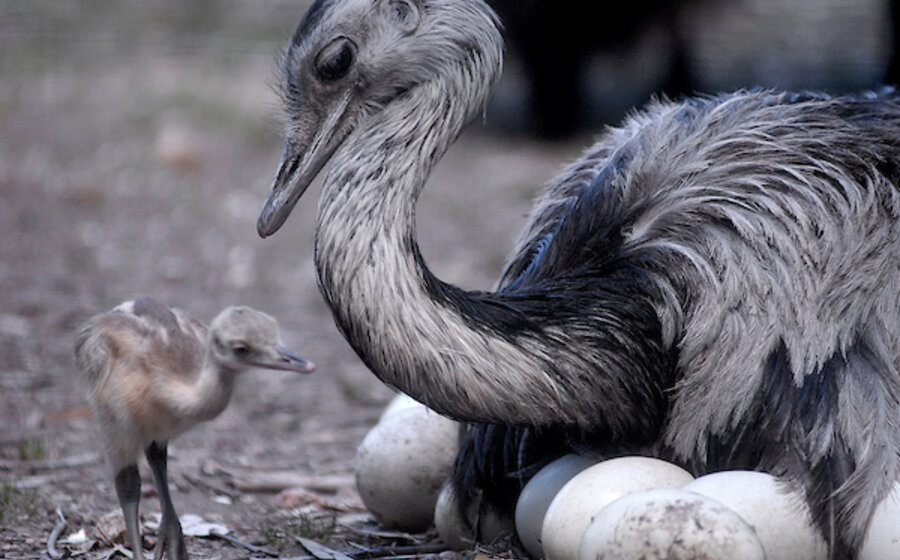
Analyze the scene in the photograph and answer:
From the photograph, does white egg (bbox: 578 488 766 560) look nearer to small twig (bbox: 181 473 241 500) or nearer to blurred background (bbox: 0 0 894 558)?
blurred background (bbox: 0 0 894 558)

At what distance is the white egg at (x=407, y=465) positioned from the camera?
438cm

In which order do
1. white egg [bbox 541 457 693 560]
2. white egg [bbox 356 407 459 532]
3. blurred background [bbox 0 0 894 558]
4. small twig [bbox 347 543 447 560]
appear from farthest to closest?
1. blurred background [bbox 0 0 894 558]
2. white egg [bbox 356 407 459 532]
3. small twig [bbox 347 543 447 560]
4. white egg [bbox 541 457 693 560]

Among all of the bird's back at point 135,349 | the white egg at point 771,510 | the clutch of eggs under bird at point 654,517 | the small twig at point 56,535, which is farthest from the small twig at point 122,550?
the white egg at point 771,510

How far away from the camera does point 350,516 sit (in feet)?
15.8

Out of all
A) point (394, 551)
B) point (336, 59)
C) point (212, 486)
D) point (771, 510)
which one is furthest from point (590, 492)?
point (212, 486)

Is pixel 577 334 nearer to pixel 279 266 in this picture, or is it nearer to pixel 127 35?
pixel 279 266

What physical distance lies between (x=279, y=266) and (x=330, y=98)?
17.8 ft

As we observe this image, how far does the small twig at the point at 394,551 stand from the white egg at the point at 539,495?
0.47m

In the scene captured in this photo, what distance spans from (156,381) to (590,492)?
127 cm

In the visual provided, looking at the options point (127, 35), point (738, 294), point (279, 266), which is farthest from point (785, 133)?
point (127, 35)

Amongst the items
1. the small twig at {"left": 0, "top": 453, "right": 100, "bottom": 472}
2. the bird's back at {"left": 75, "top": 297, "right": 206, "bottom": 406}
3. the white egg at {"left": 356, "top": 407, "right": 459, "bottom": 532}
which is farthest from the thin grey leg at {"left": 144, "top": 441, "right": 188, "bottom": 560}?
the small twig at {"left": 0, "top": 453, "right": 100, "bottom": 472}

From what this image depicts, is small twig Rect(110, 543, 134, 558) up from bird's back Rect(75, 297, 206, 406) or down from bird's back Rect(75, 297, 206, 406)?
down

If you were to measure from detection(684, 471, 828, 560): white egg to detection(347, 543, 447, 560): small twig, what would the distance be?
1058 millimetres

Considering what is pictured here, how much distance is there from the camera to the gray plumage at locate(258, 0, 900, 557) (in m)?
3.54
